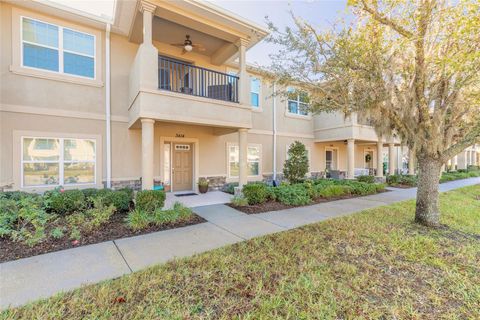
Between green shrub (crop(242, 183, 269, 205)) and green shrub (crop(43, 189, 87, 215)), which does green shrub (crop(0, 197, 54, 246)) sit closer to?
green shrub (crop(43, 189, 87, 215))

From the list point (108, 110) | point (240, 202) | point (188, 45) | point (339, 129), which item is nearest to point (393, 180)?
point (339, 129)

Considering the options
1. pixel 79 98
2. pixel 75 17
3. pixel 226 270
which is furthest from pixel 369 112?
pixel 75 17

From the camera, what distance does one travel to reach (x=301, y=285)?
2.87m

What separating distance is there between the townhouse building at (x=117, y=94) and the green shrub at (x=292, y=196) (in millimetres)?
1404

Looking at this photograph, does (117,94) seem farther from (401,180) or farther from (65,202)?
(401,180)

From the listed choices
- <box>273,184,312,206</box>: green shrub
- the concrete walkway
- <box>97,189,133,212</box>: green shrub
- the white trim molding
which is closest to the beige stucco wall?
the white trim molding

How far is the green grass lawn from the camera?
7.86ft

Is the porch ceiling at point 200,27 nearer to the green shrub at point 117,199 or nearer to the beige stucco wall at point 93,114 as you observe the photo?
the beige stucco wall at point 93,114

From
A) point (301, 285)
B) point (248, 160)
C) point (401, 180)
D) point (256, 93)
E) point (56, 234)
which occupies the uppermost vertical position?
point (256, 93)

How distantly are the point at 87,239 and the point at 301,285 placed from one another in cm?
421

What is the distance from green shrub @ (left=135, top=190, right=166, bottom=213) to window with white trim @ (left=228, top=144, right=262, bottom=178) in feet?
16.8

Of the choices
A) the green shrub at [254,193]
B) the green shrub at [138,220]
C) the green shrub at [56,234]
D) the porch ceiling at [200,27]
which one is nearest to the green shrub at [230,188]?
the green shrub at [254,193]

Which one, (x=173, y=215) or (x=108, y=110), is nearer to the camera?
(x=173, y=215)

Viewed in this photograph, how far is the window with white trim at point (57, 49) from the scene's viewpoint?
6605 millimetres
